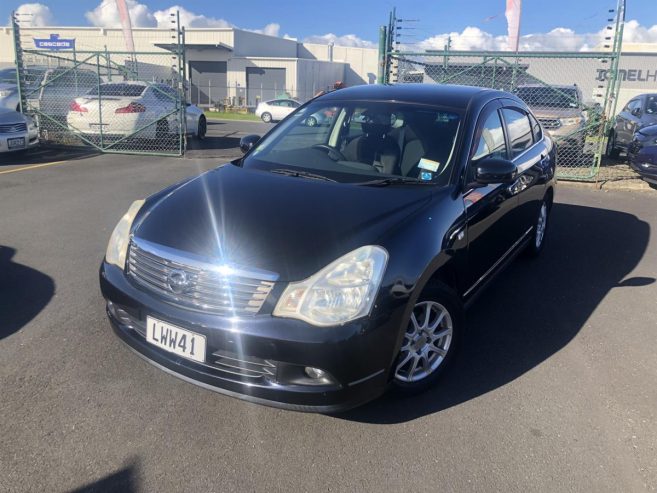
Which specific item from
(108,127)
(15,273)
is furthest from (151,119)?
(15,273)

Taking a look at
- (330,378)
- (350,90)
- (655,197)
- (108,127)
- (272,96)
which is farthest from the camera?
(272,96)

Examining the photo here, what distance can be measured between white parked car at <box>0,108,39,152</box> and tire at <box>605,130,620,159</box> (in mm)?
12580

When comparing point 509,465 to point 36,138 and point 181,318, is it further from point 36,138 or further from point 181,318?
point 36,138

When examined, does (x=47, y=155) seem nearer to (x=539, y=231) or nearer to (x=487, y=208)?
(x=539, y=231)

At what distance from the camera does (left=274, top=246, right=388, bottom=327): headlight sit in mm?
2439

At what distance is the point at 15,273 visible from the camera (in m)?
4.62

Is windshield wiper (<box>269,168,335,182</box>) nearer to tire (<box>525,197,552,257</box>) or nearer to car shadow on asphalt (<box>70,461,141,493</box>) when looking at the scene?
car shadow on asphalt (<box>70,461,141,493</box>)

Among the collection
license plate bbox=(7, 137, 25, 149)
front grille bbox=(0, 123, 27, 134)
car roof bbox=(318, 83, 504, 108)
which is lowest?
license plate bbox=(7, 137, 25, 149)

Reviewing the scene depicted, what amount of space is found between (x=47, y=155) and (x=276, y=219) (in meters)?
10.3

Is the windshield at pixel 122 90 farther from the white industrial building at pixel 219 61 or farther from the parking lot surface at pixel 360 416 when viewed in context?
the white industrial building at pixel 219 61

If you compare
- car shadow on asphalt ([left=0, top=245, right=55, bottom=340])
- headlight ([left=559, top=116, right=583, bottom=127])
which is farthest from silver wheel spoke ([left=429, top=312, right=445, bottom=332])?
headlight ([left=559, top=116, right=583, bottom=127])

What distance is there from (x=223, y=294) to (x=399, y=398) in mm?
1154

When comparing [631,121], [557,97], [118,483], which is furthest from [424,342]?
[631,121]

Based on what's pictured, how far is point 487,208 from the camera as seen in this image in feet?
11.8
